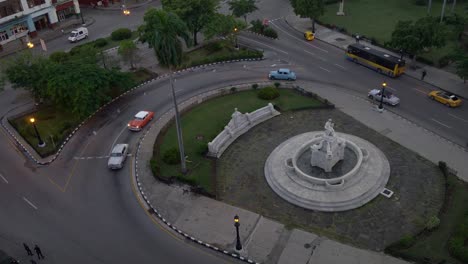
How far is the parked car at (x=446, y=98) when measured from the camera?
6022 centimetres

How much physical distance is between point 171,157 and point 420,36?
140 feet

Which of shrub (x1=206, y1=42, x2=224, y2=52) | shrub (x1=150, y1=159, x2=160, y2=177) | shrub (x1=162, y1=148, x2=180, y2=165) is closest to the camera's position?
A: shrub (x1=150, y1=159, x2=160, y2=177)

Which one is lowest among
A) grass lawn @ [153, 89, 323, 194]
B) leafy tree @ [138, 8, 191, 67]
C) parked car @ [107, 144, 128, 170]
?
grass lawn @ [153, 89, 323, 194]

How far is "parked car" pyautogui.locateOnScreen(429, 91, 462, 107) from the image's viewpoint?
6022 centimetres

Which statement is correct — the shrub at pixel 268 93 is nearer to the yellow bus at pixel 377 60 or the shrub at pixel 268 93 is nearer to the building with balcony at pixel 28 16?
the yellow bus at pixel 377 60

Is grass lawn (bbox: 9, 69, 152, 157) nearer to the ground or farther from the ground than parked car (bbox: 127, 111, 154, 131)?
nearer to the ground

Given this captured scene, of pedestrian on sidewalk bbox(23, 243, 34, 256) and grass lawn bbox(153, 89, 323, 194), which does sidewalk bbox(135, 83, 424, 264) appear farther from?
pedestrian on sidewalk bbox(23, 243, 34, 256)

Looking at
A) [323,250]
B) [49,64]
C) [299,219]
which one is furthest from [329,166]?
[49,64]

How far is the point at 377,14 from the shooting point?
3620 inches

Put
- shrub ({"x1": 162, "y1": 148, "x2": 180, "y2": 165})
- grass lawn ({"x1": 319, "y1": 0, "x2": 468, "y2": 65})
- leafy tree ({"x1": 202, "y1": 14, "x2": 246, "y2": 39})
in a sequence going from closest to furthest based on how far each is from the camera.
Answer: shrub ({"x1": 162, "y1": 148, "x2": 180, "y2": 165}), leafy tree ({"x1": 202, "y1": 14, "x2": 246, "y2": 39}), grass lawn ({"x1": 319, "y1": 0, "x2": 468, "y2": 65})

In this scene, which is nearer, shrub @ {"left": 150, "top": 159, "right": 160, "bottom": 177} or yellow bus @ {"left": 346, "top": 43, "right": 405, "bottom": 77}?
shrub @ {"left": 150, "top": 159, "right": 160, "bottom": 177}

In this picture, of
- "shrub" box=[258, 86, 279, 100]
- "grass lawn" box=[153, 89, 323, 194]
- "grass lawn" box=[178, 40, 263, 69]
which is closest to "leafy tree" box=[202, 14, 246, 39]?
"grass lawn" box=[178, 40, 263, 69]

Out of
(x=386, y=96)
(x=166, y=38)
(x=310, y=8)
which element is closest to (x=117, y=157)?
(x=166, y=38)

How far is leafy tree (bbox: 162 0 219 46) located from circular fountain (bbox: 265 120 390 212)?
34.1m
